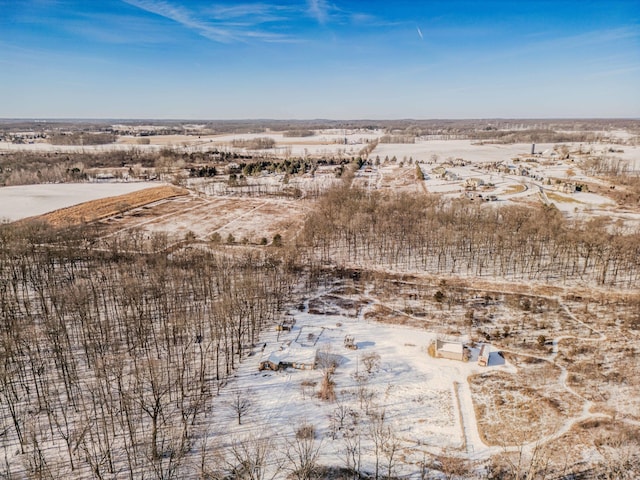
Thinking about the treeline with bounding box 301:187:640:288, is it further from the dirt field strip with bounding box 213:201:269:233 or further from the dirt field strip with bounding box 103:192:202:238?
the dirt field strip with bounding box 103:192:202:238

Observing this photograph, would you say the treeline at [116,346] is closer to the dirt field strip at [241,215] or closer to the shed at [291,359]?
the shed at [291,359]

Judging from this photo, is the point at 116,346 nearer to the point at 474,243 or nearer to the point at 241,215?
the point at 474,243

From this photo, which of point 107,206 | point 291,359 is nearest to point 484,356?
point 291,359

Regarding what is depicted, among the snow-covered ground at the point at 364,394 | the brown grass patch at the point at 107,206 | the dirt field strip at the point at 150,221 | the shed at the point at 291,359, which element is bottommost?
the snow-covered ground at the point at 364,394

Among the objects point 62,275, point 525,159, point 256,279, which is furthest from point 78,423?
point 525,159

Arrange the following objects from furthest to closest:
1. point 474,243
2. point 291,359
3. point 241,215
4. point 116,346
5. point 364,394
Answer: point 241,215, point 474,243, point 116,346, point 291,359, point 364,394

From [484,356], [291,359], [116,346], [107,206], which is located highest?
[107,206]

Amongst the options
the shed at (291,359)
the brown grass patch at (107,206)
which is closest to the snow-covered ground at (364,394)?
the shed at (291,359)
